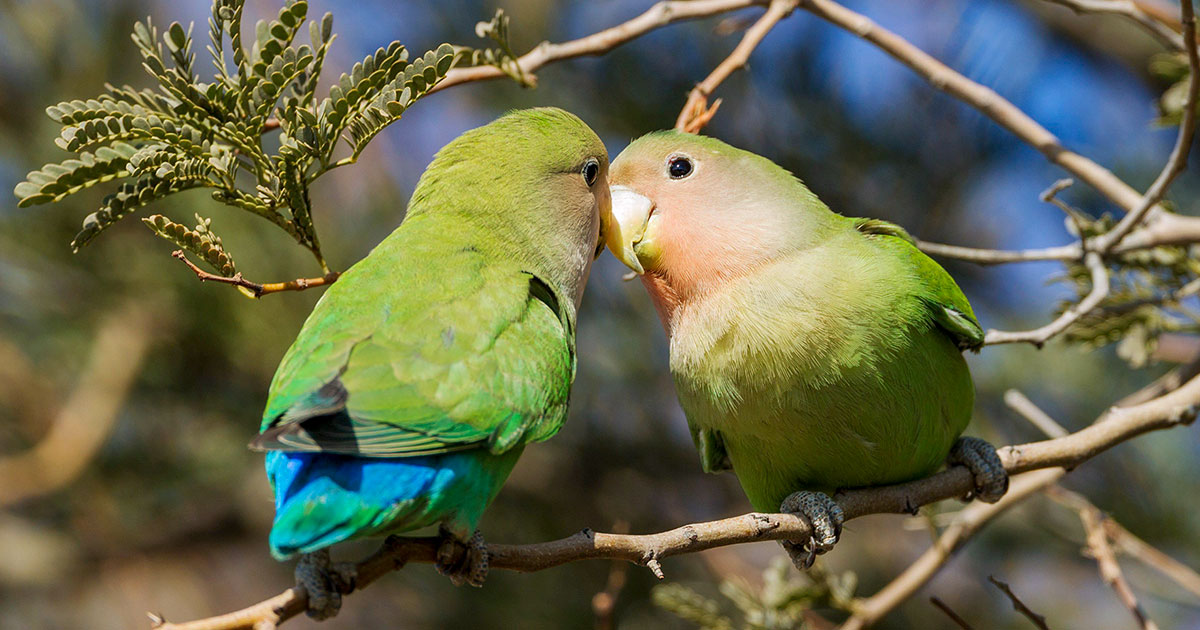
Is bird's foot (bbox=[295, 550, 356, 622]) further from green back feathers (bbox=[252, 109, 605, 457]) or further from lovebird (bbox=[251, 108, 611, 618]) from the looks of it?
green back feathers (bbox=[252, 109, 605, 457])

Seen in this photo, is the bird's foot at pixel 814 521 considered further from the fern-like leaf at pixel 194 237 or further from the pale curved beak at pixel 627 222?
the fern-like leaf at pixel 194 237

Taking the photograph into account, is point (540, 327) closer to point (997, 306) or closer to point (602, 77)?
point (602, 77)

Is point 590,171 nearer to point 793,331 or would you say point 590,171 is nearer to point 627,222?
point 627,222

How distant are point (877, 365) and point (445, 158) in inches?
53.7

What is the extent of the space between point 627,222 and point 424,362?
1.03m

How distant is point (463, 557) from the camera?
91.0 inches

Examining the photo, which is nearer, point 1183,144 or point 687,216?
point 1183,144

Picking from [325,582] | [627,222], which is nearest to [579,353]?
[627,222]

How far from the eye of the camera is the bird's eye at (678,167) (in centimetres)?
307

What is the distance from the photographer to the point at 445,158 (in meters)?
2.98

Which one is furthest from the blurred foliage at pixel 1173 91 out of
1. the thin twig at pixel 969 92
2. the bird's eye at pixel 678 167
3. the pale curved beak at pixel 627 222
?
the pale curved beak at pixel 627 222

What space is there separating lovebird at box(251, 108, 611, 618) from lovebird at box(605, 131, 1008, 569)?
29 centimetres

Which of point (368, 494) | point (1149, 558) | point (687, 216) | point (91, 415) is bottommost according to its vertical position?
point (91, 415)

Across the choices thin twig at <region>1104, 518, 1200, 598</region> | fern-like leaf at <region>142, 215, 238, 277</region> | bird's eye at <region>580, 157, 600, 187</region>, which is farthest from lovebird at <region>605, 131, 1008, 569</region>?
fern-like leaf at <region>142, 215, 238, 277</region>
